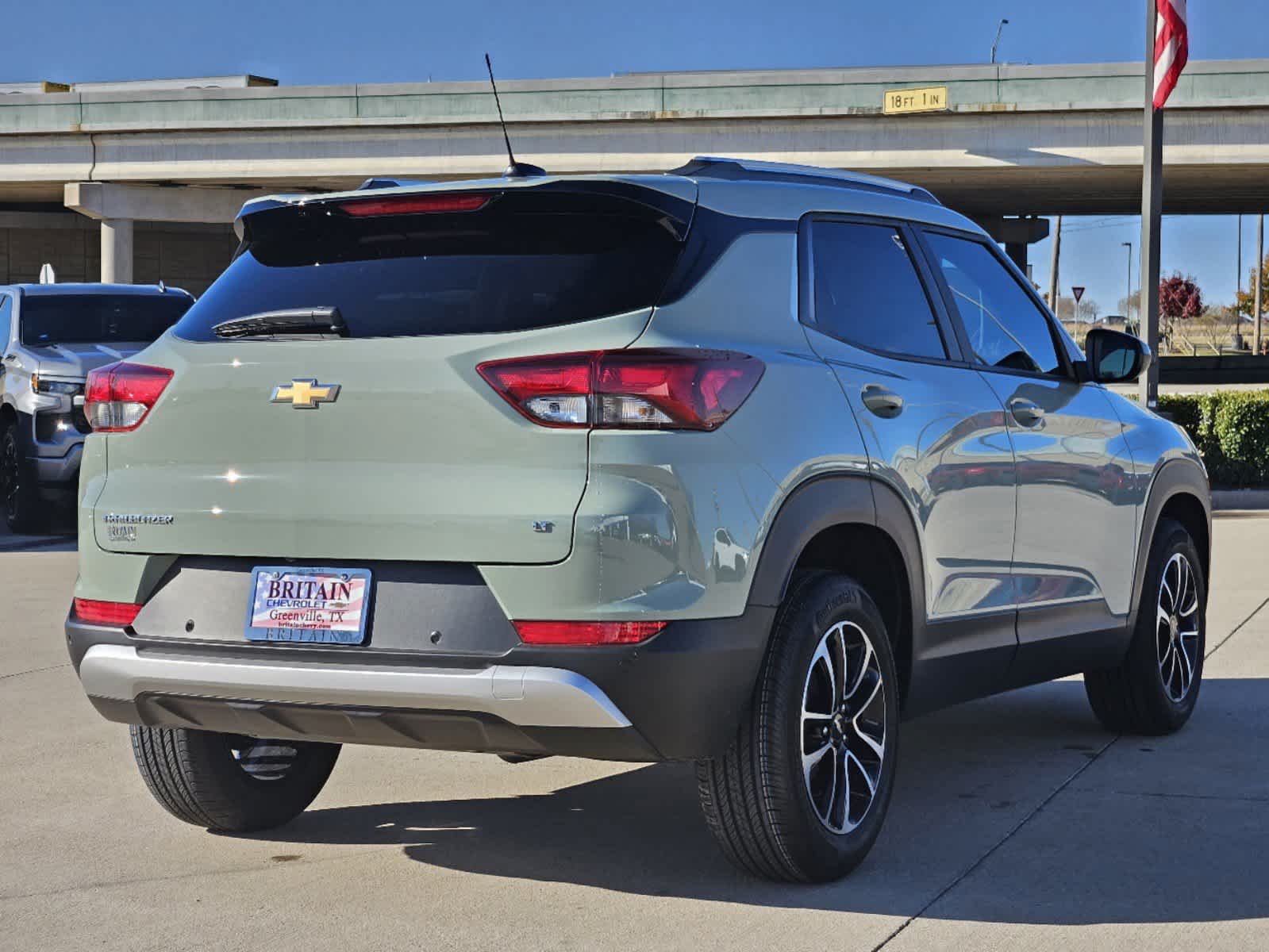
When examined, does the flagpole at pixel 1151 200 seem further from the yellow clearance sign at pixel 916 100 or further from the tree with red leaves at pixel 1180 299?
the tree with red leaves at pixel 1180 299

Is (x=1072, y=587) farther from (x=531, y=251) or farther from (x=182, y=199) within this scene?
(x=182, y=199)

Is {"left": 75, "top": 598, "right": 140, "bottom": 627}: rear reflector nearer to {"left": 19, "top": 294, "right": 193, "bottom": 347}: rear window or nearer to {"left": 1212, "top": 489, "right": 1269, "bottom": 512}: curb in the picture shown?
{"left": 19, "top": 294, "right": 193, "bottom": 347}: rear window

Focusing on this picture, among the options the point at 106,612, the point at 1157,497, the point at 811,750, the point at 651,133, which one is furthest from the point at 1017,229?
the point at 106,612

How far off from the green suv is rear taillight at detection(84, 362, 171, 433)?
0.04 feet

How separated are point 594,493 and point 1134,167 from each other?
133 ft

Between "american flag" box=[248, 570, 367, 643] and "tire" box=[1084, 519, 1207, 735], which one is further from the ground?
"american flag" box=[248, 570, 367, 643]

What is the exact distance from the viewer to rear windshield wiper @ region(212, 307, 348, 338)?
4754 millimetres

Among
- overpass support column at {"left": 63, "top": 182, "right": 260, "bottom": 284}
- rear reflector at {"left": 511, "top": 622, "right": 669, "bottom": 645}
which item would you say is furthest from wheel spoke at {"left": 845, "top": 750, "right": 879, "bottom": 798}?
overpass support column at {"left": 63, "top": 182, "right": 260, "bottom": 284}

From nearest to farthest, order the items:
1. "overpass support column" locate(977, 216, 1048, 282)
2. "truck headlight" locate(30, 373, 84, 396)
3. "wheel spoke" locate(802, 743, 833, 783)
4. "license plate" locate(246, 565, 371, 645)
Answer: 1. "license plate" locate(246, 565, 371, 645)
2. "wheel spoke" locate(802, 743, 833, 783)
3. "truck headlight" locate(30, 373, 84, 396)
4. "overpass support column" locate(977, 216, 1048, 282)

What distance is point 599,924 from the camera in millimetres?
4629

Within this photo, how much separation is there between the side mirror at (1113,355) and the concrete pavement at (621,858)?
1.34 m

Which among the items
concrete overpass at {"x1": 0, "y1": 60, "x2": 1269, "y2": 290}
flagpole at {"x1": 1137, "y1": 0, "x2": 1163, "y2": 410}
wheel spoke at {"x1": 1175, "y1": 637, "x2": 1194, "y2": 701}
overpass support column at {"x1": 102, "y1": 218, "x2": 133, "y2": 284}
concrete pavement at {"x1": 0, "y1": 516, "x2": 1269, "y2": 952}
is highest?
concrete overpass at {"x1": 0, "y1": 60, "x2": 1269, "y2": 290}

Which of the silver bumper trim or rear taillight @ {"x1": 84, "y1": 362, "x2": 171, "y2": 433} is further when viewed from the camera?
rear taillight @ {"x1": 84, "y1": 362, "x2": 171, "y2": 433}

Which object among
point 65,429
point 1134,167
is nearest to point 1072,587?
point 65,429
